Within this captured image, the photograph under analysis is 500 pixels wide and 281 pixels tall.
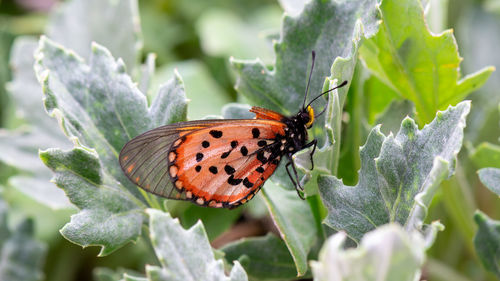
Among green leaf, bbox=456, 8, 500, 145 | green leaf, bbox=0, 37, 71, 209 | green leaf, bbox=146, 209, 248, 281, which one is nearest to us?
green leaf, bbox=146, 209, 248, 281

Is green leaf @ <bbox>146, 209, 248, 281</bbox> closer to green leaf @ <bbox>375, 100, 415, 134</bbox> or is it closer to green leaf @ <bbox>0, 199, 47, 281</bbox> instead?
green leaf @ <bbox>375, 100, 415, 134</bbox>

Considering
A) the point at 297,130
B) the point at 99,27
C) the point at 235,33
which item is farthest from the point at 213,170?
the point at 235,33

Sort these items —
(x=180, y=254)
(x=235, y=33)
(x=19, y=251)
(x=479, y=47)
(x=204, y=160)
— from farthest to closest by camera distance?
(x=235, y=33) < (x=479, y=47) < (x=19, y=251) < (x=204, y=160) < (x=180, y=254)

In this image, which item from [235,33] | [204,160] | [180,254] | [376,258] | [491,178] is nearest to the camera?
[376,258]

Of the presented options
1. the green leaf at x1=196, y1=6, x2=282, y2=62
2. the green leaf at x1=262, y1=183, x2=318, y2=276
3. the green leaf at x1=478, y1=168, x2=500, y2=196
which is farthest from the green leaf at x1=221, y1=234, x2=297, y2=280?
the green leaf at x1=196, y1=6, x2=282, y2=62

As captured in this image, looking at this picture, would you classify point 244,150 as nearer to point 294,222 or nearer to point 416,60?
point 294,222

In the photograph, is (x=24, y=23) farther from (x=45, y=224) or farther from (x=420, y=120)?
(x=420, y=120)

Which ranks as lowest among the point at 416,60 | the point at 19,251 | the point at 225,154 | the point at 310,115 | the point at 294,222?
the point at 19,251
